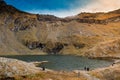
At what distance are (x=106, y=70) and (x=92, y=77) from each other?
12.3 metres

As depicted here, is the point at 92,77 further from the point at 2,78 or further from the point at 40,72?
the point at 2,78

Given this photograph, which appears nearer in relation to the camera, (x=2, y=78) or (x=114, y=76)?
(x=2, y=78)

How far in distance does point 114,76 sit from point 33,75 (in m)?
32.7

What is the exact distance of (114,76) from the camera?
90.3 m

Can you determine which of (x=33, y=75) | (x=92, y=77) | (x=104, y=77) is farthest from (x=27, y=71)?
(x=104, y=77)

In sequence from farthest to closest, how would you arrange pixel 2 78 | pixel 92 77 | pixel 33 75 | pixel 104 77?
pixel 104 77 → pixel 92 77 → pixel 33 75 → pixel 2 78

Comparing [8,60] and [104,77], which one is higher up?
[8,60]

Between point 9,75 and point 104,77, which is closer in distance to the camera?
point 9,75

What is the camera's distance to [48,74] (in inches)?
2864

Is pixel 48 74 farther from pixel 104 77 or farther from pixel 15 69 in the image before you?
pixel 104 77

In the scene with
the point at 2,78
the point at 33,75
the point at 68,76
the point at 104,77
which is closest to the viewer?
the point at 2,78

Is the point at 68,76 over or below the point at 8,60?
below

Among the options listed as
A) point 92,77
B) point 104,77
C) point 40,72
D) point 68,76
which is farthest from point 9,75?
point 104,77

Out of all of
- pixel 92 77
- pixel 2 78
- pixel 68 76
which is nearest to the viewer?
pixel 2 78
